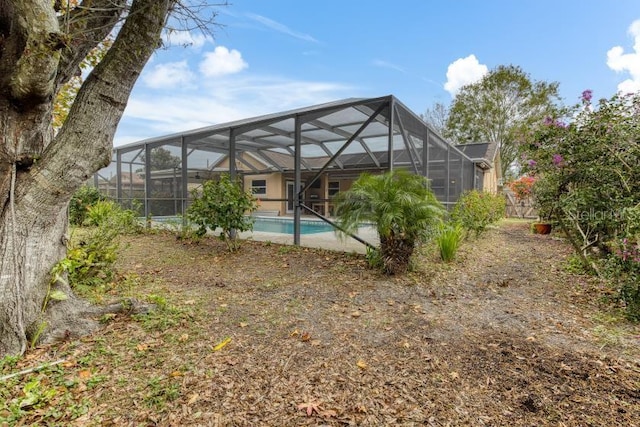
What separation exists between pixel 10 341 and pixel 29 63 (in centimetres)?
200

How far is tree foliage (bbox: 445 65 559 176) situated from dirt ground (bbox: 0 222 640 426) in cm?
2357

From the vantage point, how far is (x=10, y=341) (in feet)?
7.80

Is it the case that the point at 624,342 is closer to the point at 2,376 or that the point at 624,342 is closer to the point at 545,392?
the point at 545,392

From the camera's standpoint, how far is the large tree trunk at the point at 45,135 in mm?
2221

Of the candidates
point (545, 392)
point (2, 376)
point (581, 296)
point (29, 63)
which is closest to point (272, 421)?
point (545, 392)

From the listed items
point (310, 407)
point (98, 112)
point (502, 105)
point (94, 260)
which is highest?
point (502, 105)

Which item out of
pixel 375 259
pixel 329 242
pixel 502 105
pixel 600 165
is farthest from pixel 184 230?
pixel 502 105

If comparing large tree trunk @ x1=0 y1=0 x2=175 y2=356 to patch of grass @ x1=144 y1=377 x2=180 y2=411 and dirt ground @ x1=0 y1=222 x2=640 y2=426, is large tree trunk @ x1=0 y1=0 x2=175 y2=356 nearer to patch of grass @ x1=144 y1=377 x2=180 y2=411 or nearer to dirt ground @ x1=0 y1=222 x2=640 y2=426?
dirt ground @ x1=0 y1=222 x2=640 y2=426

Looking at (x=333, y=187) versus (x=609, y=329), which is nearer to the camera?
(x=609, y=329)

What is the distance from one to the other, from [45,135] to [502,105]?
2841 cm

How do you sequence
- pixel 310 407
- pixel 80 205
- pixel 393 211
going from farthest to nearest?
pixel 80 205 → pixel 393 211 → pixel 310 407

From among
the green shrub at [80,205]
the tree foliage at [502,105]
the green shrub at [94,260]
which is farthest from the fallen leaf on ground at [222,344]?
the tree foliage at [502,105]

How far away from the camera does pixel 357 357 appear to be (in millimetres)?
2471

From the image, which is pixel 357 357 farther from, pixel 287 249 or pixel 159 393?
pixel 287 249
